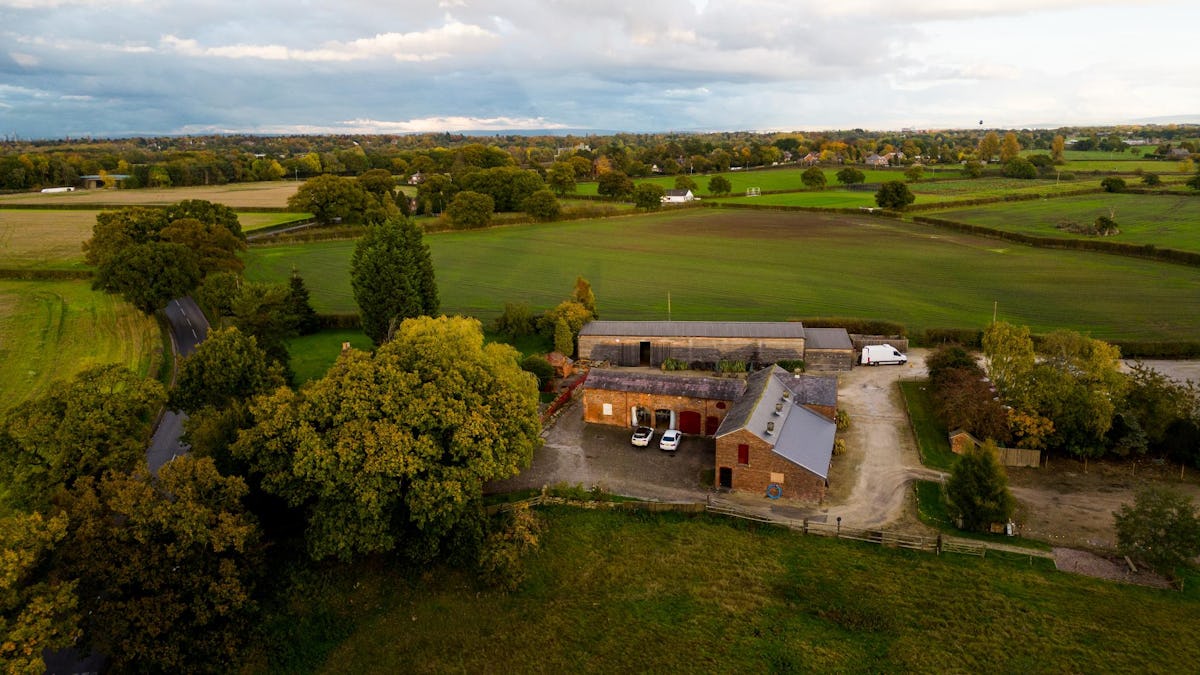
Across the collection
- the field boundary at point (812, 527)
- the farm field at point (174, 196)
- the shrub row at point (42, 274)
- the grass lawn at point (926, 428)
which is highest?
the farm field at point (174, 196)

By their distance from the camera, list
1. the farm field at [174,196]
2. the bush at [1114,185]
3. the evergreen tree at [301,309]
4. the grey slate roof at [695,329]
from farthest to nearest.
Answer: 1. the farm field at [174,196]
2. the bush at [1114,185]
3. the evergreen tree at [301,309]
4. the grey slate roof at [695,329]

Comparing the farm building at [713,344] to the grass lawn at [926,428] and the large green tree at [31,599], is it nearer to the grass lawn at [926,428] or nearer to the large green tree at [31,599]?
the grass lawn at [926,428]

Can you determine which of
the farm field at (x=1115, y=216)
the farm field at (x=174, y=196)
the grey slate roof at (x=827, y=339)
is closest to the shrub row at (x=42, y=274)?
the farm field at (x=174, y=196)

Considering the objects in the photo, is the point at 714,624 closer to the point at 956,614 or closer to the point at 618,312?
the point at 956,614

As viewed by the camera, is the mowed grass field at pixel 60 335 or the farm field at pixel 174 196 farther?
the farm field at pixel 174 196

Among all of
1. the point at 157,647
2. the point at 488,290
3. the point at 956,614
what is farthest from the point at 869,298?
the point at 157,647

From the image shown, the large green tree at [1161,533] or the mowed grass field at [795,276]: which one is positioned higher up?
the mowed grass field at [795,276]
